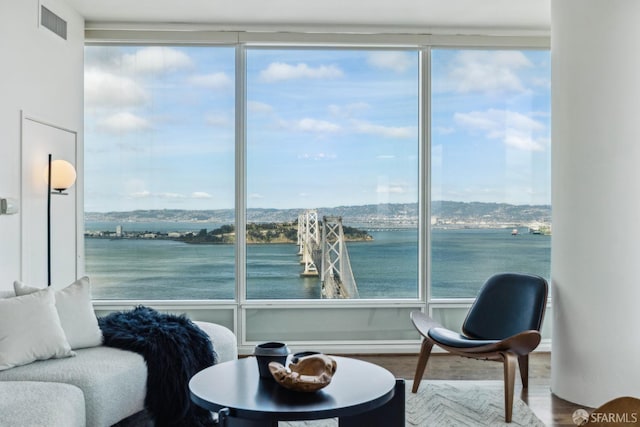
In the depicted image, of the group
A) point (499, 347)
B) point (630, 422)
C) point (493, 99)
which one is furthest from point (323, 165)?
point (630, 422)

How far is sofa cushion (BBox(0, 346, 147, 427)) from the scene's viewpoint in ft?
8.91

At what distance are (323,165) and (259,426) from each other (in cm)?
288

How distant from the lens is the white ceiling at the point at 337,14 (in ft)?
15.0

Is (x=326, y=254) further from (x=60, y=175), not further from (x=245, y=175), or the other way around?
(x=60, y=175)

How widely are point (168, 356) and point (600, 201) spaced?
8.63 feet

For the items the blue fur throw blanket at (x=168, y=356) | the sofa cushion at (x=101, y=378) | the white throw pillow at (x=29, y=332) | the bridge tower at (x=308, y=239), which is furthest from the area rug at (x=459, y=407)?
the bridge tower at (x=308, y=239)

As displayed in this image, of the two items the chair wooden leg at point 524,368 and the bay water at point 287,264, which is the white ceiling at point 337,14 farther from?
the chair wooden leg at point 524,368

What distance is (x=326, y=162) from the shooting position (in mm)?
5082

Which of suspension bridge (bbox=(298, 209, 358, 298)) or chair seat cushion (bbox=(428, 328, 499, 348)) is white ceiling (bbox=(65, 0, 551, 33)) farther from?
chair seat cushion (bbox=(428, 328, 499, 348))

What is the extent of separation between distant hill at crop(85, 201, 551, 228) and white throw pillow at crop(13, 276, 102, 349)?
1763 millimetres

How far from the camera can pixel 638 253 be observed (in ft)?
11.4

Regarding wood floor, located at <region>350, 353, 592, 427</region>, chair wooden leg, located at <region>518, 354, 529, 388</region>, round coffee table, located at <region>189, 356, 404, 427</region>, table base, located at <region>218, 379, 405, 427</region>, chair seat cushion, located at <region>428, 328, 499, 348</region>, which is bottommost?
wood floor, located at <region>350, 353, 592, 427</region>

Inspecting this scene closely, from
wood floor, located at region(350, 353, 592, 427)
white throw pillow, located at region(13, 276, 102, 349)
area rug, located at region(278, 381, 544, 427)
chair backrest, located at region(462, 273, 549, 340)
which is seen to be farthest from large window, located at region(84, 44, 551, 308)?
white throw pillow, located at region(13, 276, 102, 349)

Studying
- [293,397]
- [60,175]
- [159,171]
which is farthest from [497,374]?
[60,175]
